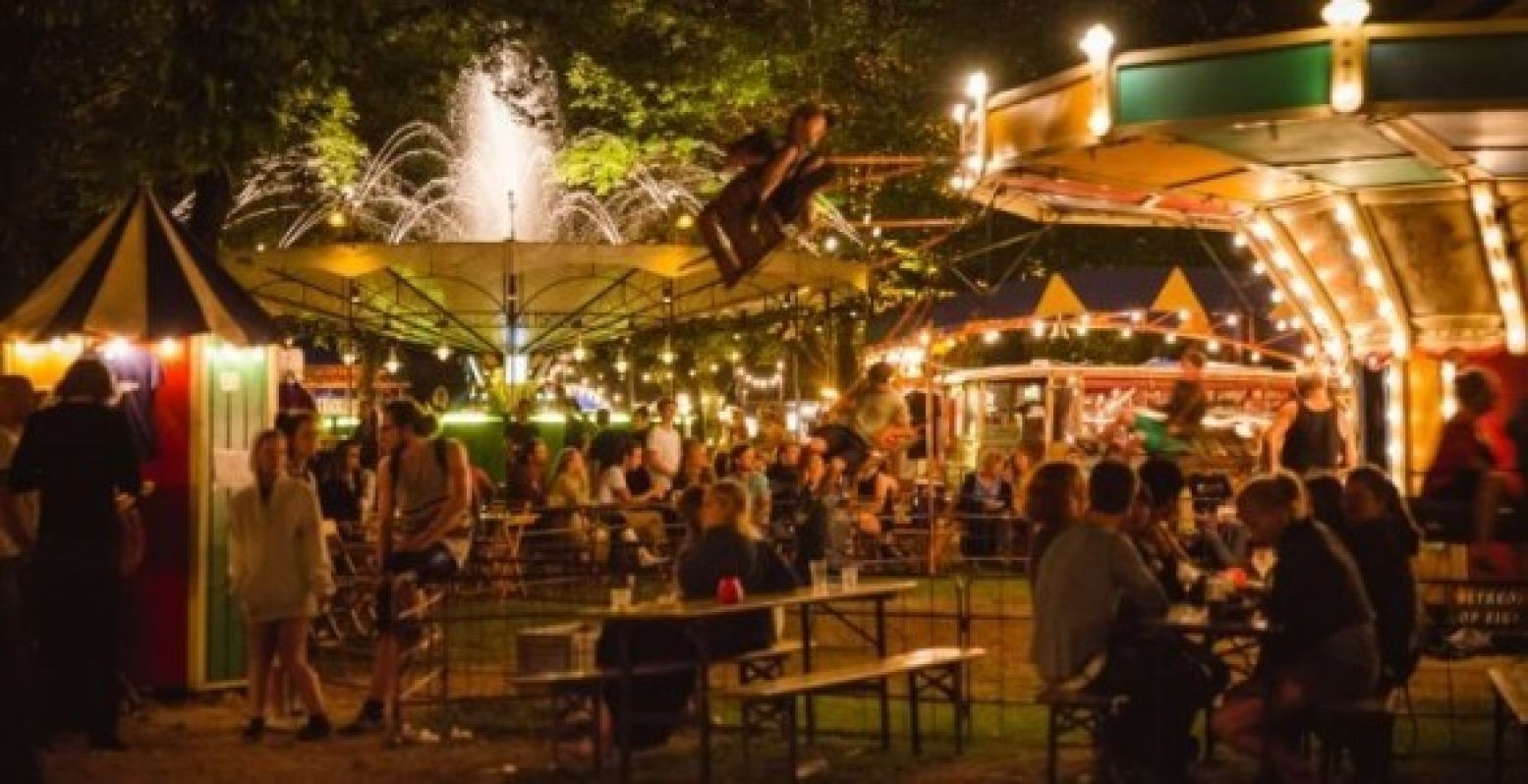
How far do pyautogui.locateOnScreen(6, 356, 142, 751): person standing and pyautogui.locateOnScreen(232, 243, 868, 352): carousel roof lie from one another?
727 centimetres

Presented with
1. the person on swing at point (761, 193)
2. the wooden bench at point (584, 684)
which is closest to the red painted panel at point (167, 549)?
the wooden bench at point (584, 684)

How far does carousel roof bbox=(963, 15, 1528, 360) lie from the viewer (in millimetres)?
11375

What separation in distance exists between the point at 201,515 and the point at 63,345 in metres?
1.44

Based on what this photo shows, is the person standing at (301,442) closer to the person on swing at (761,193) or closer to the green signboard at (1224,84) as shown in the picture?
the person on swing at (761,193)

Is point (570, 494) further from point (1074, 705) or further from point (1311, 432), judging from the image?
point (1074, 705)

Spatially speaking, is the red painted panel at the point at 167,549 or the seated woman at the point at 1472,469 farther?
A: the seated woman at the point at 1472,469

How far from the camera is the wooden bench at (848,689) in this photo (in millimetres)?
9664

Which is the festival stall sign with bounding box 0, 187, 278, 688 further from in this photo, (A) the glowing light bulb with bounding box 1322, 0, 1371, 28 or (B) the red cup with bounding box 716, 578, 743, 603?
(A) the glowing light bulb with bounding box 1322, 0, 1371, 28

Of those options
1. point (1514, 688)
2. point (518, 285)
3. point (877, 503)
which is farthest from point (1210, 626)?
point (877, 503)

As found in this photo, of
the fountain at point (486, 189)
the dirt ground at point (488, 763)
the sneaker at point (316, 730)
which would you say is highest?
the fountain at point (486, 189)

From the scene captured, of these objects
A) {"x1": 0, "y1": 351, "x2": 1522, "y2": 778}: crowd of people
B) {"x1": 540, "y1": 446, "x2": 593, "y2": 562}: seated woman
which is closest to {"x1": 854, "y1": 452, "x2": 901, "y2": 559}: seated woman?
{"x1": 540, "y1": 446, "x2": 593, "y2": 562}: seated woman

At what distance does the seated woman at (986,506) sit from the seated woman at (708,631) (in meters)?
10.2

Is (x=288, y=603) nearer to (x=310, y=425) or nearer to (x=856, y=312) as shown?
(x=310, y=425)

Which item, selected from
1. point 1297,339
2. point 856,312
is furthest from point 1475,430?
point 1297,339
